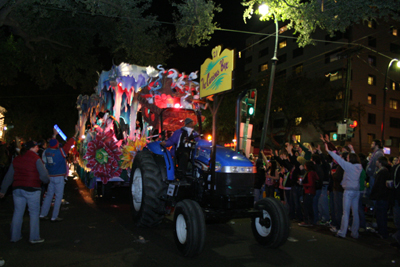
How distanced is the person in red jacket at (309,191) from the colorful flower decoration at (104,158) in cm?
487

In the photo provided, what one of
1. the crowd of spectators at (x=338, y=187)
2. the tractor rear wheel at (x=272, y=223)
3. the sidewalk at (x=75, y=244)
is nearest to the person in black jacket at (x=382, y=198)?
the crowd of spectators at (x=338, y=187)

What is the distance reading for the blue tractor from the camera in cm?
461

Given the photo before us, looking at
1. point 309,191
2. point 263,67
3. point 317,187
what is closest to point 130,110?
point 309,191

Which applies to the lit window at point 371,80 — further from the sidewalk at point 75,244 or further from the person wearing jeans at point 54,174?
the person wearing jeans at point 54,174

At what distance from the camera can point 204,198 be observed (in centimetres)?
532

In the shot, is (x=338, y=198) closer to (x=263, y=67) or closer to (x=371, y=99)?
(x=371, y=99)

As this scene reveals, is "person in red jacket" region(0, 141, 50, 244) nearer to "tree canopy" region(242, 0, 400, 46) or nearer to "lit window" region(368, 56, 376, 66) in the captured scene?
"tree canopy" region(242, 0, 400, 46)

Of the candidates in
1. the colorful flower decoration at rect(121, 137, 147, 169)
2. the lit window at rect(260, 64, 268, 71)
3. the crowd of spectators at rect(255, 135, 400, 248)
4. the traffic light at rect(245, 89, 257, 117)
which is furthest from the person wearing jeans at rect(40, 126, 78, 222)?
the lit window at rect(260, 64, 268, 71)

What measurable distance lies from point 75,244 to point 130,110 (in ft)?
18.7

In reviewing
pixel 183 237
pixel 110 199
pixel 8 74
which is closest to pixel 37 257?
pixel 183 237

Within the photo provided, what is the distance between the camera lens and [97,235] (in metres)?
5.81

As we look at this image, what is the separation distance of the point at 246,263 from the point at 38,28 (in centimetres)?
1173

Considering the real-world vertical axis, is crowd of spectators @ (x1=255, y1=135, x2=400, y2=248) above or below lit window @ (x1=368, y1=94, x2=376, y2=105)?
below

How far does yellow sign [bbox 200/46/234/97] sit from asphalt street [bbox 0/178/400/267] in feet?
8.69
